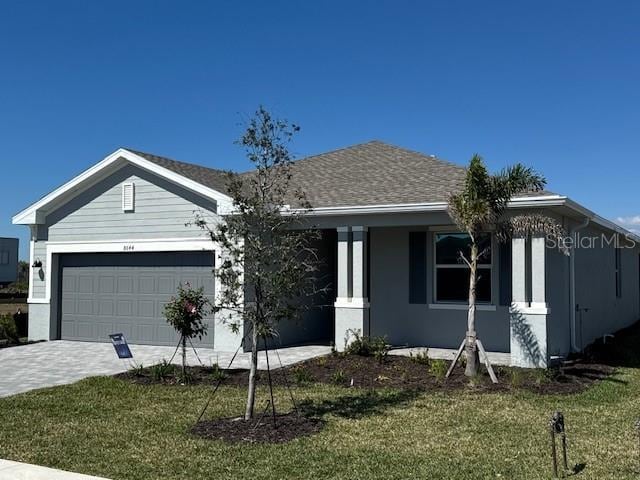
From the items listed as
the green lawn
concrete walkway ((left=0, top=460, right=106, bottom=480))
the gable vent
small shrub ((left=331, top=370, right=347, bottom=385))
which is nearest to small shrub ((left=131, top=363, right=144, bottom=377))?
the green lawn

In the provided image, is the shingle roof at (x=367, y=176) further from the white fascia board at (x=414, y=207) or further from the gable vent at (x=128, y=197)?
the gable vent at (x=128, y=197)

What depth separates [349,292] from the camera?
14.5m

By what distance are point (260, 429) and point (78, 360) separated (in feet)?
24.9

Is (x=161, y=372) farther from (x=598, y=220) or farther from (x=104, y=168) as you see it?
(x=598, y=220)

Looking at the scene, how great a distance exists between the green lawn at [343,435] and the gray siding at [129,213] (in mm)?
6149

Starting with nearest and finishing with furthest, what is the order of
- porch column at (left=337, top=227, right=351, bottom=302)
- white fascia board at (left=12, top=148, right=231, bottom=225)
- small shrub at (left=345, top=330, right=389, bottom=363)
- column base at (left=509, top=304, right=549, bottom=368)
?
column base at (left=509, top=304, right=549, bottom=368), small shrub at (left=345, top=330, right=389, bottom=363), porch column at (left=337, top=227, right=351, bottom=302), white fascia board at (left=12, top=148, right=231, bottom=225)

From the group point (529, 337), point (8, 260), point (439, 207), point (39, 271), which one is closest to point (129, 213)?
point (39, 271)

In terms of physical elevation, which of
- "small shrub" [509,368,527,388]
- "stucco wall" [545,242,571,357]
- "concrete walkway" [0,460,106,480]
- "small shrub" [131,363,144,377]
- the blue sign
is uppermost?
"stucco wall" [545,242,571,357]

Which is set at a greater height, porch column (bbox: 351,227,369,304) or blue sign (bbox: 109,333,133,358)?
porch column (bbox: 351,227,369,304)

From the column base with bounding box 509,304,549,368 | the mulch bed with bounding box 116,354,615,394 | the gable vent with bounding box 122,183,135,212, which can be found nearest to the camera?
the mulch bed with bounding box 116,354,615,394

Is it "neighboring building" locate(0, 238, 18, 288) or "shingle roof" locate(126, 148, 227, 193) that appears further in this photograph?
"neighboring building" locate(0, 238, 18, 288)

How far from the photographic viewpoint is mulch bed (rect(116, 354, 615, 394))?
1038 cm

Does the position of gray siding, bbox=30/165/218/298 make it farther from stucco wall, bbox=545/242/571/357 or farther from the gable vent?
stucco wall, bbox=545/242/571/357

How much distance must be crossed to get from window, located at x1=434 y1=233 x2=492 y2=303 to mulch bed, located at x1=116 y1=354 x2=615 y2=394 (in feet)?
8.75
